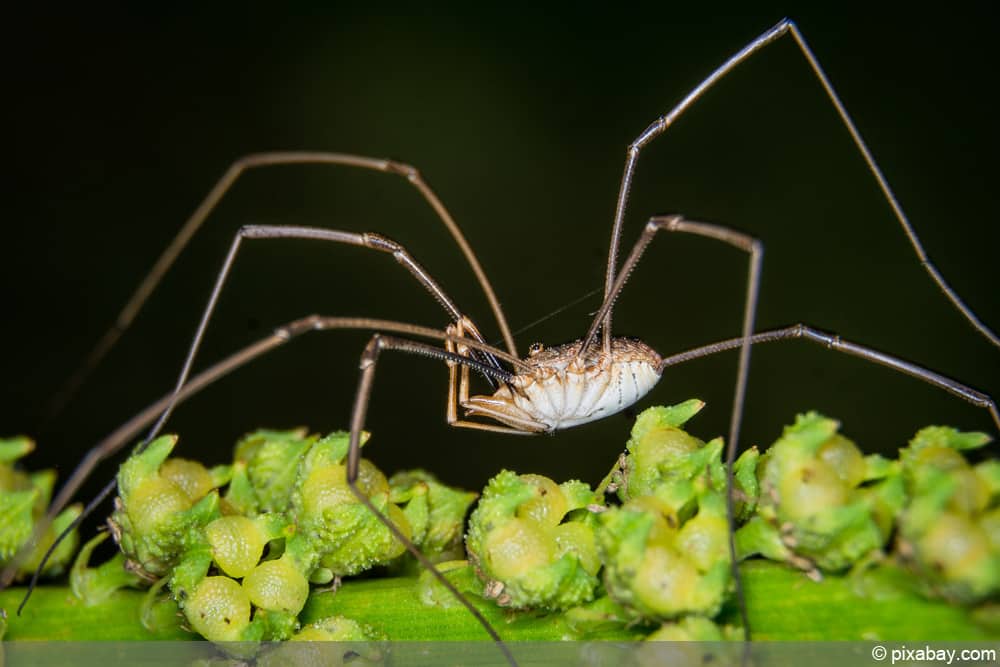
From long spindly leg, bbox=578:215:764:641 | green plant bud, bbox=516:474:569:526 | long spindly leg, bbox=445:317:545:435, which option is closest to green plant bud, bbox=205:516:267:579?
green plant bud, bbox=516:474:569:526

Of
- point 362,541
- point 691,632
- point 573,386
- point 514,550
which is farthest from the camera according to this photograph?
point 573,386

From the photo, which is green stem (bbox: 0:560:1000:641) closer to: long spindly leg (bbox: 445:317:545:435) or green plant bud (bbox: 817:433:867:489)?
green plant bud (bbox: 817:433:867:489)

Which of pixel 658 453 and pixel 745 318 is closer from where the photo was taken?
pixel 658 453

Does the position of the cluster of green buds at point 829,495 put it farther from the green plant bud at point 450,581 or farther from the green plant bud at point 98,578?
the green plant bud at point 98,578

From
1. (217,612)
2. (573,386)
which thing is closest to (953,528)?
(217,612)

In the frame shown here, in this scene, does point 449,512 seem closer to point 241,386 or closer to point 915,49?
point 241,386

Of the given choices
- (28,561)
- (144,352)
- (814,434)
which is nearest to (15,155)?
(144,352)

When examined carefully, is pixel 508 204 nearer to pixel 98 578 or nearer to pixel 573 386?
pixel 573 386
